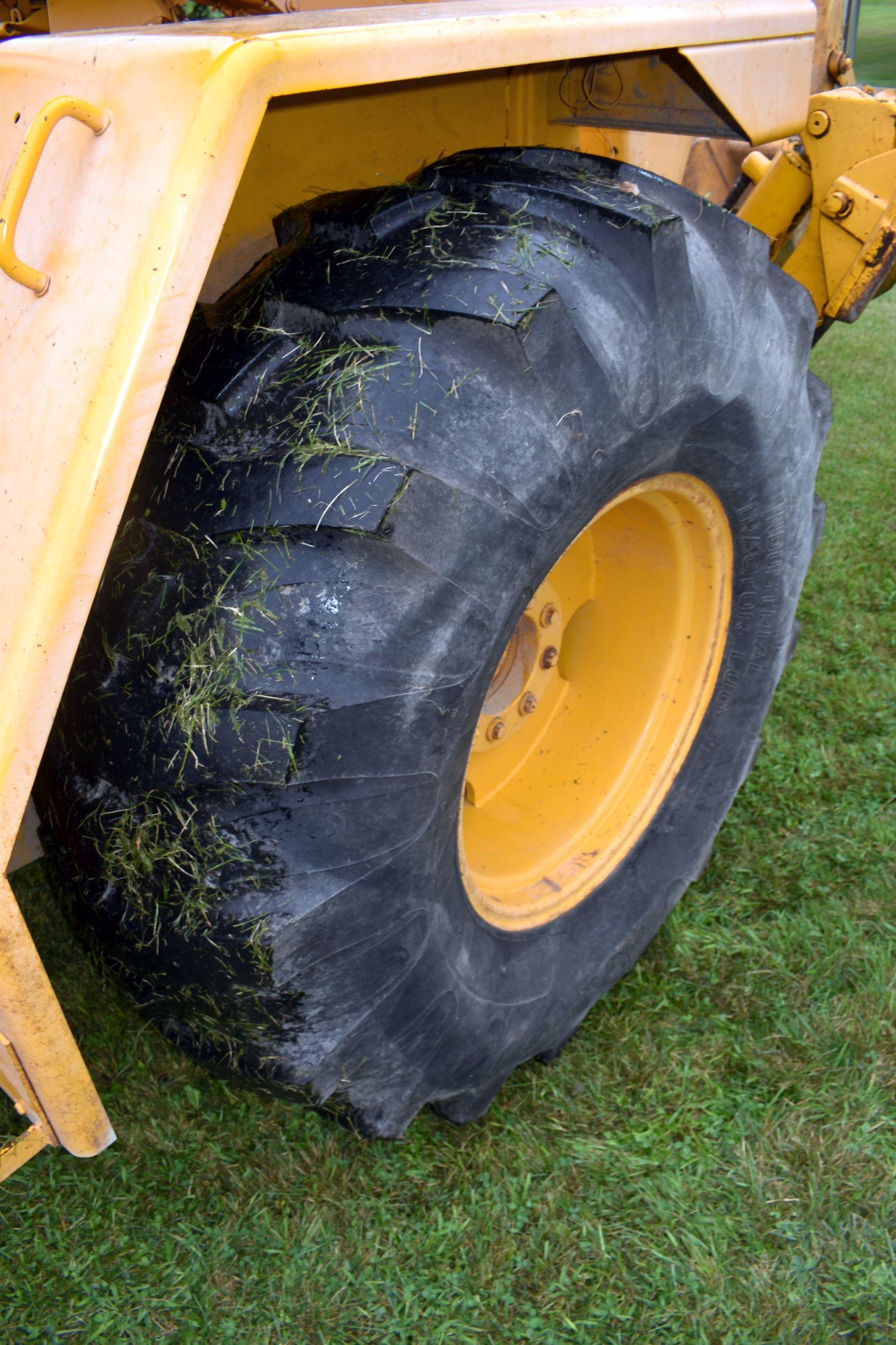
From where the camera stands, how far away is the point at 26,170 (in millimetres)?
906

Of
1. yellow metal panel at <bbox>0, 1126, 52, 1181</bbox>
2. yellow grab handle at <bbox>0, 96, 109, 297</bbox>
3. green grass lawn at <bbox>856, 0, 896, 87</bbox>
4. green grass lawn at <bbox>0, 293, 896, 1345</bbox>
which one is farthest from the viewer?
green grass lawn at <bbox>856, 0, 896, 87</bbox>

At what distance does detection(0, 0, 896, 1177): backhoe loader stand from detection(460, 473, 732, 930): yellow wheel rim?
142mm

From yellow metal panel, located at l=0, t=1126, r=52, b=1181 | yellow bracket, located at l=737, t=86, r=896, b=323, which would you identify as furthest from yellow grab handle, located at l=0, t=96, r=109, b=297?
yellow bracket, located at l=737, t=86, r=896, b=323

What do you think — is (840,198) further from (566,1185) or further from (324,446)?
(566,1185)

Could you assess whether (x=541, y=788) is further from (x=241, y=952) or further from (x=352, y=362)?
(x=352, y=362)

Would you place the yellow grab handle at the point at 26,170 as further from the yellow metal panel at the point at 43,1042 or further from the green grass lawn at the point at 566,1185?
the green grass lawn at the point at 566,1185

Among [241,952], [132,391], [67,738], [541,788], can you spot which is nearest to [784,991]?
[541,788]

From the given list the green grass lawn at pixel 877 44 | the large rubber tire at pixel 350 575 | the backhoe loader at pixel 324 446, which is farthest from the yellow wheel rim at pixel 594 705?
the green grass lawn at pixel 877 44

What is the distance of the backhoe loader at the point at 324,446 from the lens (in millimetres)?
940

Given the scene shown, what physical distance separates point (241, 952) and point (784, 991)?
1.19 metres

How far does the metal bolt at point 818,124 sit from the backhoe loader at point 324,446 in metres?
0.46

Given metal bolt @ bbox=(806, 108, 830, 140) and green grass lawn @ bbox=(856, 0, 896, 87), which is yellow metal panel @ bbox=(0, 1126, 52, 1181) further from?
green grass lawn @ bbox=(856, 0, 896, 87)

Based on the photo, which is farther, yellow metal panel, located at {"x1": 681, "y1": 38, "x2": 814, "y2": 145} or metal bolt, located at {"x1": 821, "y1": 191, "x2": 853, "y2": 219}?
metal bolt, located at {"x1": 821, "y1": 191, "x2": 853, "y2": 219}

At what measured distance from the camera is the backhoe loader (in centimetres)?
94
